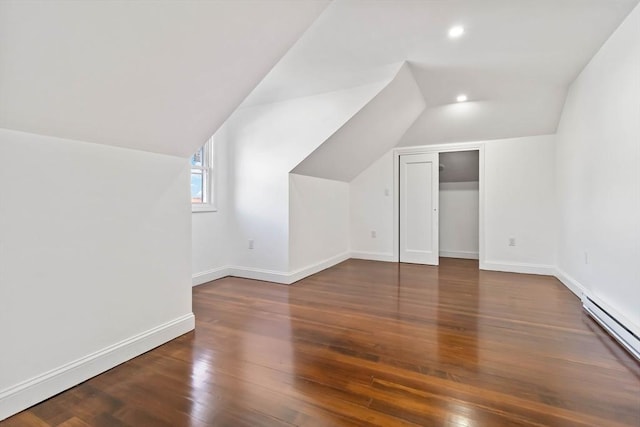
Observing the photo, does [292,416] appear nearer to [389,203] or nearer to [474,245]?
[389,203]

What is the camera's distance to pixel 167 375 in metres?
1.66

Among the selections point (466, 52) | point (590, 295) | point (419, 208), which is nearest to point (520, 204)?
point (419, 208)

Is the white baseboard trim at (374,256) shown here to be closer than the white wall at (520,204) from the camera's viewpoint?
No

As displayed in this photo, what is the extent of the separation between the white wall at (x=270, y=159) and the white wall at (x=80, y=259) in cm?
151

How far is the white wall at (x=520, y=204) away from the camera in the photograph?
13.0ft

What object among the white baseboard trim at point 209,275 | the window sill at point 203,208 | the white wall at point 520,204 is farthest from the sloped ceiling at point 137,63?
the white wall at point 520,204

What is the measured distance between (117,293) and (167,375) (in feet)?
1.89

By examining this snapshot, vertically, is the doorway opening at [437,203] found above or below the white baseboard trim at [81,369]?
above

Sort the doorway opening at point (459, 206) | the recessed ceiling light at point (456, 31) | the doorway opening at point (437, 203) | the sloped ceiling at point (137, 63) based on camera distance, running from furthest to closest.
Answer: the doorway opening at point (459, 206), the doorway opening at point (437, 203), the recessed ceiling light at point (456, 31), the sloped ceiling at point (137, 63)

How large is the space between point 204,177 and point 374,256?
3.00 meters

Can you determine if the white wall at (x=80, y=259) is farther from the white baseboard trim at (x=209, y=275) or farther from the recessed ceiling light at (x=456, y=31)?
the recessed ceiling light at (x=456, y=31)

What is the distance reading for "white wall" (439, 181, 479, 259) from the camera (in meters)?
5.19

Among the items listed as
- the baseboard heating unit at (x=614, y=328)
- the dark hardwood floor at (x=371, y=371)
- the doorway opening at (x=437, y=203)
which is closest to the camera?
the dark hardwood floor at (x=371, y=371)

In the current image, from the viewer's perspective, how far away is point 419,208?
4809mm
